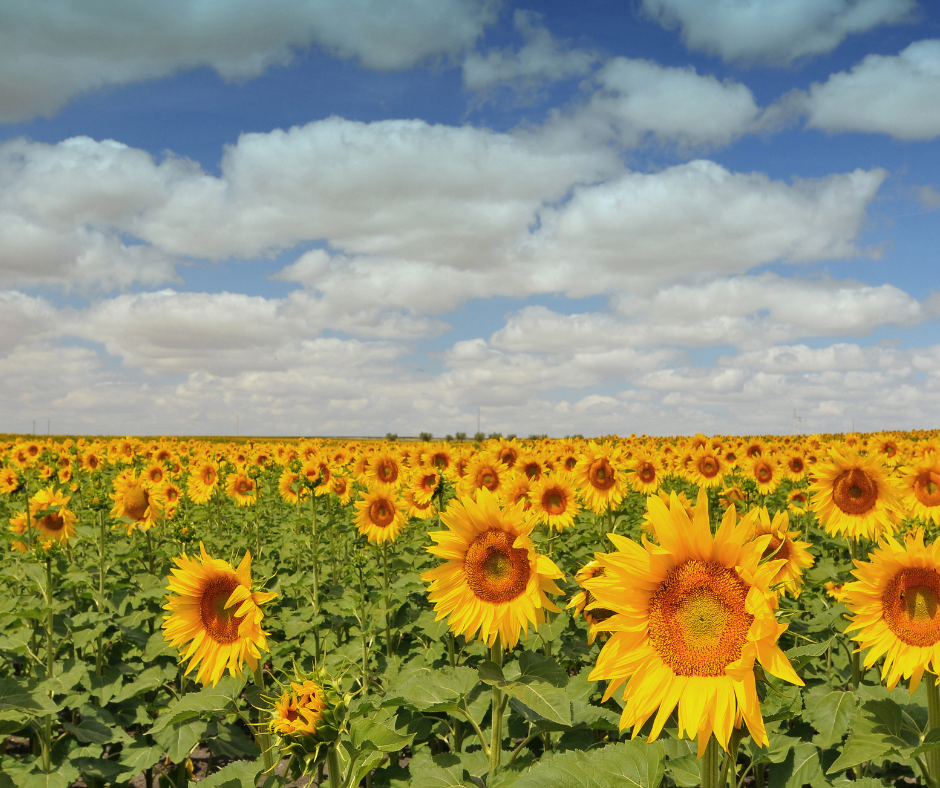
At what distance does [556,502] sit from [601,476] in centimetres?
158

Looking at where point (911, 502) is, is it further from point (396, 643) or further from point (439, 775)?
point (439, 775)

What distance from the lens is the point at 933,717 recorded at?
373 cm

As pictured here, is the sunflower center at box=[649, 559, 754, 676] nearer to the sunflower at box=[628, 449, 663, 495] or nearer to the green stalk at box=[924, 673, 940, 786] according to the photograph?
the green stalk at box=[924, 673, 940, 786]

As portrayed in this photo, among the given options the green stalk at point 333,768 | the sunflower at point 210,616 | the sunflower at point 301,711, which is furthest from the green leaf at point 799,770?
the sunflower at point 210,616

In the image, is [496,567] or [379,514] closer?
[496,567]

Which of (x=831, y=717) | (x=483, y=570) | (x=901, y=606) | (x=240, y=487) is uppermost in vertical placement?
(x=483, y=570)

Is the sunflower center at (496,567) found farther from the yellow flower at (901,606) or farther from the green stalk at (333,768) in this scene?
the yellow flower at (901,606)

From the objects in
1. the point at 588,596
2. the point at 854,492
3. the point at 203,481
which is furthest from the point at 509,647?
the point at 203,481

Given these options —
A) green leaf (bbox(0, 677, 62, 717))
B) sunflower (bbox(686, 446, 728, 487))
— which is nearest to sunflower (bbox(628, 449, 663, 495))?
sunflower (bbox(686, 446, 728, 487))

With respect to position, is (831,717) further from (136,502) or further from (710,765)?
(136,502)

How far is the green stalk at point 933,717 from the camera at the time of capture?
142 inches

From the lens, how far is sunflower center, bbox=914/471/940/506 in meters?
7.55

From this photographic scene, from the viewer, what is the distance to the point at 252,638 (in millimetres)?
3850

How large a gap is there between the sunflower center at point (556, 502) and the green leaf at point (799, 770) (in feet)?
11.8
